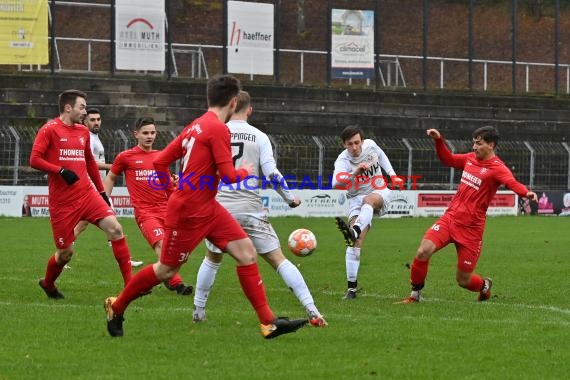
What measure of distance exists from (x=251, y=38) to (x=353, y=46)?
399cm

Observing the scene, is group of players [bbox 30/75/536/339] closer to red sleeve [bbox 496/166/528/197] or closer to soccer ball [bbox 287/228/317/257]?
red sleeve [bbox 496/166/528/197]

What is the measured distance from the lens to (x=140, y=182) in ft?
44.7

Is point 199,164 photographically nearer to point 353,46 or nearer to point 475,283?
point 475,283

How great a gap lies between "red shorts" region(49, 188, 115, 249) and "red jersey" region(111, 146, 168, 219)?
4.64 feet

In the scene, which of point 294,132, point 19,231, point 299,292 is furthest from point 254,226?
point 294,132

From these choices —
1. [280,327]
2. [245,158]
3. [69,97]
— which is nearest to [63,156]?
[69,97]

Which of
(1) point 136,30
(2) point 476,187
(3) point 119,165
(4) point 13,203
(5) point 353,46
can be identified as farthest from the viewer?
(5) point 353,46

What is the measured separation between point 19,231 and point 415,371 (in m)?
17.9

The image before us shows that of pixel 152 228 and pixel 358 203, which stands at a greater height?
pixel 358 203

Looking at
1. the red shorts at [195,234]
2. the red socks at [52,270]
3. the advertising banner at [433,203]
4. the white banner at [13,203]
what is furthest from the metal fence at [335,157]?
the red shorts at [195,234]

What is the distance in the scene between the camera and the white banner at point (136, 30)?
36938 mm

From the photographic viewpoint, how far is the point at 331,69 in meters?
40.4

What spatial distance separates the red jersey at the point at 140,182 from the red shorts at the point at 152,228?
0.12 metres

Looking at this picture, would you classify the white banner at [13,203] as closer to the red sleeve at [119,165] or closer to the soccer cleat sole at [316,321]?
the red sleeve at [119,165]
